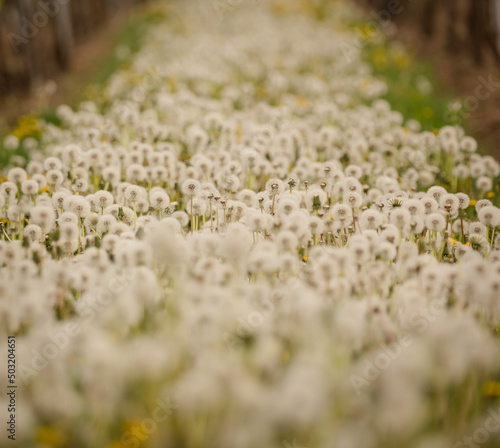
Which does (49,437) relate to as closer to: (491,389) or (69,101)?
(491,389)

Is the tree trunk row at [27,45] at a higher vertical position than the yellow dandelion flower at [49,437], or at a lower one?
higher

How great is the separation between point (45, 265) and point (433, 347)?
1967mm

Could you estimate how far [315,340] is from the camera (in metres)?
2.11

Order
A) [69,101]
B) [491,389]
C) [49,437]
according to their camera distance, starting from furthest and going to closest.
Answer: [69,101]
[491,389]
[49,437]

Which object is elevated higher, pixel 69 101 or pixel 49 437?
pixel 69 101

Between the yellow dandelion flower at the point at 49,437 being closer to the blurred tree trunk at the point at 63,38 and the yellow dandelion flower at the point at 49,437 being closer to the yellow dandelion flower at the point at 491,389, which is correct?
the yellow dandelion flower at the point at 491,389

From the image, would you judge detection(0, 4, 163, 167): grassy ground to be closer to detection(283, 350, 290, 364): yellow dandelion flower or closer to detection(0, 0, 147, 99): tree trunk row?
detection(0, 0, 147, 99): tree trunk row

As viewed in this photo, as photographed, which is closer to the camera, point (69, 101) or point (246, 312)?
point (246, 312)

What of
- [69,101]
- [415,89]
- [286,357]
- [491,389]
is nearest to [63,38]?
[69,101]

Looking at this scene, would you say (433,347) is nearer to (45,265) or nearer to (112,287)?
(112,287)

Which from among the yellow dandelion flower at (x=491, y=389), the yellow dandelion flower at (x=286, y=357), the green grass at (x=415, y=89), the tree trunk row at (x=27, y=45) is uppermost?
the tree trunk row at (x=27, y=45)

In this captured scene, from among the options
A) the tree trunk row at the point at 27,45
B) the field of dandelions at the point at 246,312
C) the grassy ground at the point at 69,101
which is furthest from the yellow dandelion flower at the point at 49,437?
the tree trunk row at the point at 27,45

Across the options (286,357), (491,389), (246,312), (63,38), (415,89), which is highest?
(63,38)

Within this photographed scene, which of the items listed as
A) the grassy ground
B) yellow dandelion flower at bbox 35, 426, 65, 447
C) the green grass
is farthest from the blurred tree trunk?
yellow dandelion flower at bbox 35, 426, 65, 447
